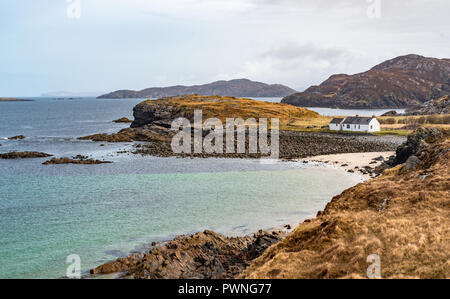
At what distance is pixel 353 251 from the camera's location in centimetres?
1596

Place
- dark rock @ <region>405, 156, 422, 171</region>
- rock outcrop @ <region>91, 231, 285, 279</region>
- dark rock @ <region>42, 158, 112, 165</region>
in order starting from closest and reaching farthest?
1. rock outcrop @ <region>91, 231, 285, 279</region>
2. dark rock @ <region>405, 156, 422, 171</region>
3. dark rock @ <region>42, 158, 112, 165</region>

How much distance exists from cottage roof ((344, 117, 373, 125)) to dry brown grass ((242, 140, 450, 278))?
76469 millimetres

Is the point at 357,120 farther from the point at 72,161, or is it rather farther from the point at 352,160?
the point at 72,161

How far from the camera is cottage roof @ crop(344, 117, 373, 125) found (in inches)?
3829

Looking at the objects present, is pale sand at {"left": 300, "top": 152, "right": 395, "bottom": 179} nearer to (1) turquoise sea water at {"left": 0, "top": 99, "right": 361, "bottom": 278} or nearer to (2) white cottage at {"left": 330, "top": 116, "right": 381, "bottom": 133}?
(1) turquoise sea water at {"left": 0, "top": 99, "right": 361, "bottom": 278}

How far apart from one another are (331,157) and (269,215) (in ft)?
119

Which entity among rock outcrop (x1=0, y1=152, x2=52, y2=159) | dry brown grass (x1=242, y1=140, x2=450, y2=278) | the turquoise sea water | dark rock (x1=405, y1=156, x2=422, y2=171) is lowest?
the turquoise sea water

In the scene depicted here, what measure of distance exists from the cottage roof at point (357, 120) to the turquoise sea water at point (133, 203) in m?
42.3

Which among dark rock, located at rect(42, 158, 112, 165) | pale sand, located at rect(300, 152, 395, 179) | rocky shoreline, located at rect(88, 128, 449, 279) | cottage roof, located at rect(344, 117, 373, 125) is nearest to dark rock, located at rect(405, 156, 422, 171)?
rocky shoreline, located at rect(88, 128, 449, 279)

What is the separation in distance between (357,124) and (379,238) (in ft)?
288

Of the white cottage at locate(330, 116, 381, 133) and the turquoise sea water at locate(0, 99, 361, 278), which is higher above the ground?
the white cottage at locate(330, 116, 381, 133)

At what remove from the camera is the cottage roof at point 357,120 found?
97.2 metres
